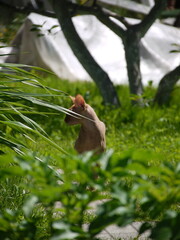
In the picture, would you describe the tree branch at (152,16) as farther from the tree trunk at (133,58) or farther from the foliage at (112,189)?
the foliage at (112,189)

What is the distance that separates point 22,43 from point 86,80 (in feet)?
4.20

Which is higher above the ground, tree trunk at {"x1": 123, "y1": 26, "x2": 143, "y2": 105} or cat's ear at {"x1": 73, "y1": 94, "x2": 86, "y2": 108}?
cat's ear at {"x1": 73, "y1": 94, "x2": 86, "y2": 108}

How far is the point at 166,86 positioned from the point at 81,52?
3.36 feet

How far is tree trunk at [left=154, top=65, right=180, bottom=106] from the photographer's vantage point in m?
6.20

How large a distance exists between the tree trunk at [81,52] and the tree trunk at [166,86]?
50 cm

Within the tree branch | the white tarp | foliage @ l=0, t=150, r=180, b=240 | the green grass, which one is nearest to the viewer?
foliage @ l=0, t=150, r=180, b=240

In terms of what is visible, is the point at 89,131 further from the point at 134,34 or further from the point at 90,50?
the point at 90,50

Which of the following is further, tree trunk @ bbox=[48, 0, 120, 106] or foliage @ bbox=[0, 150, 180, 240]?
tree trunk @ bbox=[48, 0, 120, 106]

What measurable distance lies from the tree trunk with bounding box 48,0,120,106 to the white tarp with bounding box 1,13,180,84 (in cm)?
182

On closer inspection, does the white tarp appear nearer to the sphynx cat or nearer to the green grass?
the green grass

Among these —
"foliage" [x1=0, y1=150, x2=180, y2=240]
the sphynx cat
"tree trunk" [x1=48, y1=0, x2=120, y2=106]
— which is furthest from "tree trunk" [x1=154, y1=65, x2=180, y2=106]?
"foliage" [x1=0, y1=150, x2=180, y2=240]

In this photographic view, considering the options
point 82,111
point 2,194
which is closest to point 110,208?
point 2,194

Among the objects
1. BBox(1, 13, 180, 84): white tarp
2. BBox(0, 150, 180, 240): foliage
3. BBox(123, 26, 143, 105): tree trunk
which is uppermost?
BBox(0, 150, 180, 240): foliage

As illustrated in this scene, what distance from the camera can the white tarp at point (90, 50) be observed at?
8.25 meters
